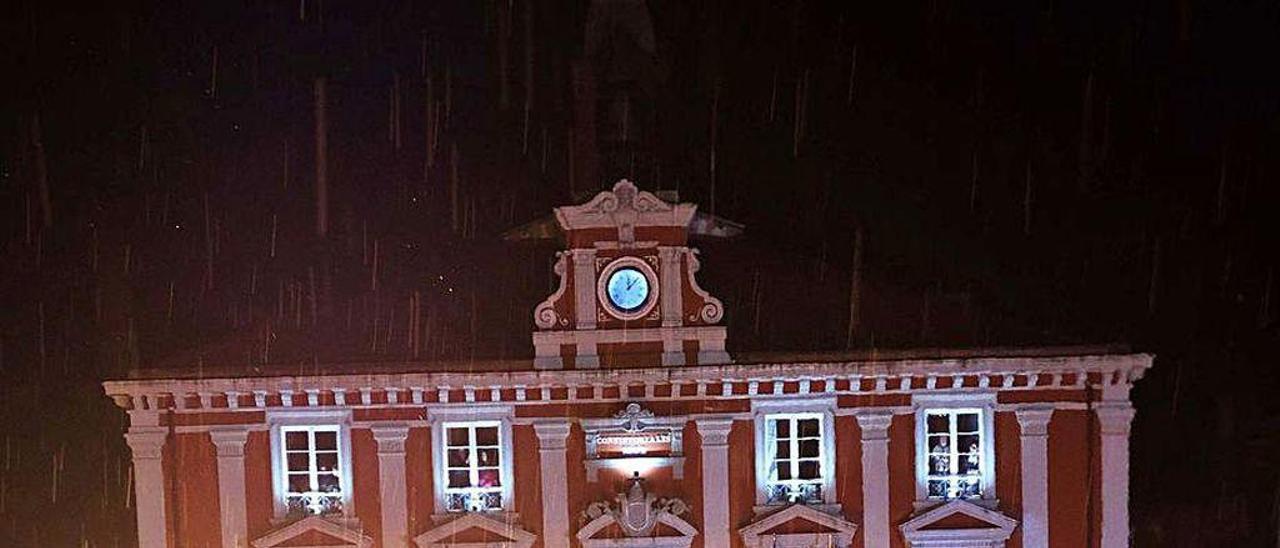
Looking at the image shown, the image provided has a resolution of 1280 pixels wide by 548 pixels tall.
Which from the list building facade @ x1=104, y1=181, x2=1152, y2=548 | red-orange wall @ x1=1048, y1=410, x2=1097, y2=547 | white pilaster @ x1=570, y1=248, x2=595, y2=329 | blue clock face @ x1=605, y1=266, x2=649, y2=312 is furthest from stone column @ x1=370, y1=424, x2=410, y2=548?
red-orange wall @ x1=1048, y1=410, x2=1097, y2=547

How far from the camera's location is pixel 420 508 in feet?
54.3

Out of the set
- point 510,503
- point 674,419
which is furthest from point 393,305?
point 674,419

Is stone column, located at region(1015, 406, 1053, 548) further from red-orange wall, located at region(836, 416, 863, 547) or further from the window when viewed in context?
the window

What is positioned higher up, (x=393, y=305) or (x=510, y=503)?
(x=393, y=305)

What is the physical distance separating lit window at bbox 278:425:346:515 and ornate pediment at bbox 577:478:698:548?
438 centimetres

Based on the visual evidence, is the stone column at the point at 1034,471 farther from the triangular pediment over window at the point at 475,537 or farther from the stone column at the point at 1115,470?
the triangular pediment over window at the point at 475,537

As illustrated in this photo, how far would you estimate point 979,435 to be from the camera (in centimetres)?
1625

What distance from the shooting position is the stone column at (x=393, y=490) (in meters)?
16.5

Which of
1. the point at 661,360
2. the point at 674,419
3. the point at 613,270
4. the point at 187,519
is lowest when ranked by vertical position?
the point at 187,519

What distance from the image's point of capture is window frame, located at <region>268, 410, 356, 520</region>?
1647 centimetres

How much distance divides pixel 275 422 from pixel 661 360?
6773 mm

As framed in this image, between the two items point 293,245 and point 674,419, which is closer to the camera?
point 674,419

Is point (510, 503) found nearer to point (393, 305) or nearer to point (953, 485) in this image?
point (393, 305)

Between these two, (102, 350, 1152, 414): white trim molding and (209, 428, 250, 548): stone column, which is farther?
(209, 428, 250, 548): stone column
